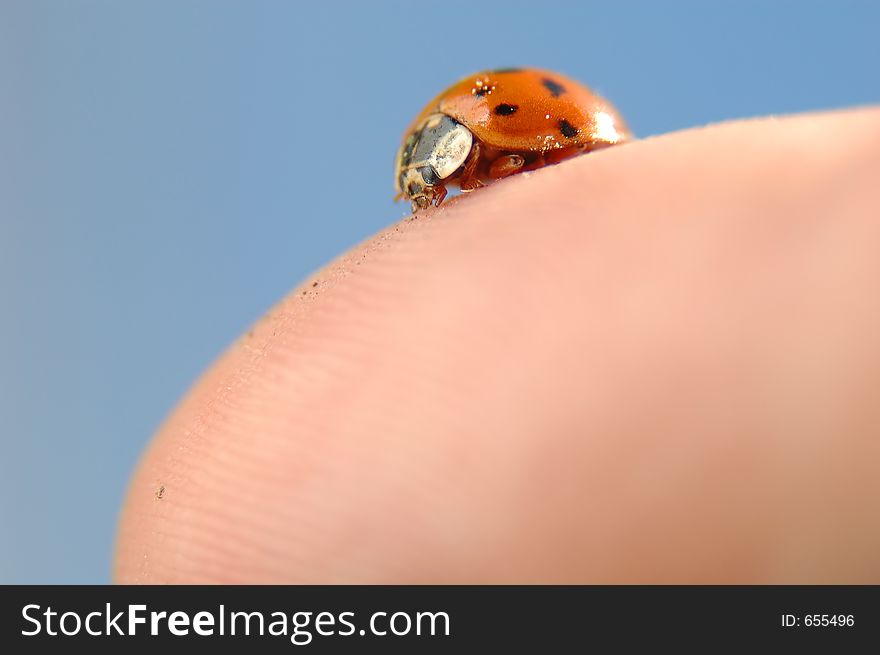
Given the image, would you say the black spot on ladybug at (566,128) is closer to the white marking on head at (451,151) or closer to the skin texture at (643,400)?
the white marking on head at (451,151)

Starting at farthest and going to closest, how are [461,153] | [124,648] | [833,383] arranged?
Result: 1. [461,153]
2. [124,648]
3. [833,383]

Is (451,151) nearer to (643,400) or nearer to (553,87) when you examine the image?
(553,87)

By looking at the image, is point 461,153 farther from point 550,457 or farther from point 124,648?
point 124,648

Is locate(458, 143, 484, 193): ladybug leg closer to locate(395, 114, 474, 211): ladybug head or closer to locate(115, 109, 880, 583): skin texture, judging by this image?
locate(395, 114, 474, 211): ladybug head

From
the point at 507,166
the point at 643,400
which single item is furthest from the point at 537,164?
the point at 643,400

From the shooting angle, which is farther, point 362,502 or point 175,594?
point 175,594

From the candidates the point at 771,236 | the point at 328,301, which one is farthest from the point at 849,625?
the point at 328,301

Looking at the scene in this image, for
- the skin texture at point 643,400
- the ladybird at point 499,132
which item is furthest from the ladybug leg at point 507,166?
the skin texture at point 643,400
